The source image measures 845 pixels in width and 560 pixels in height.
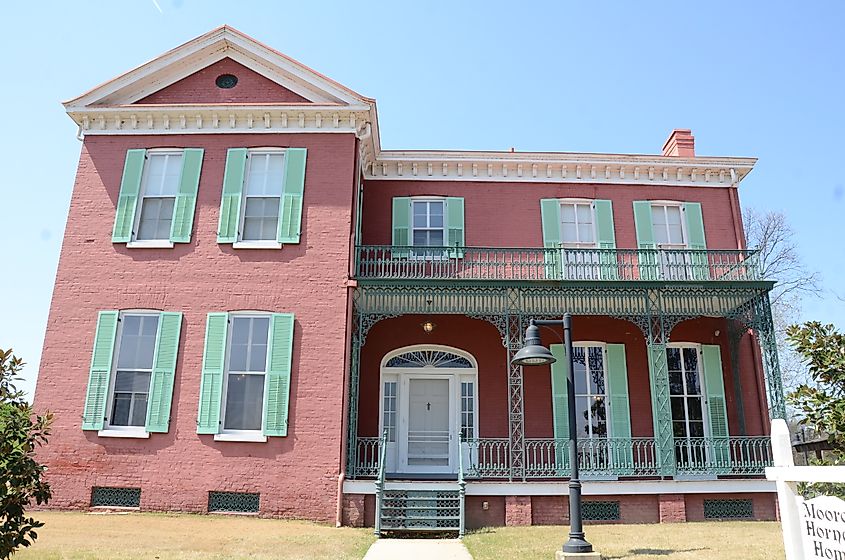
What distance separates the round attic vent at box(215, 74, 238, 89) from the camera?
13.7 metres

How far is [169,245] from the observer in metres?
12.6

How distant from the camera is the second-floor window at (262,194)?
12.8 metres

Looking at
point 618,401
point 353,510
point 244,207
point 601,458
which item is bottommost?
point 353,510

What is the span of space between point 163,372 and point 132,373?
69cm

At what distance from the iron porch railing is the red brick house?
0.35 feet

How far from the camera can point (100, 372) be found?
11.9m

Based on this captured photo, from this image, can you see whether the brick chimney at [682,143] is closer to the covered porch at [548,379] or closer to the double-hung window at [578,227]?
the double-hung window at [578,227]

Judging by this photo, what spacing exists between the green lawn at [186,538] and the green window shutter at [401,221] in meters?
6.44

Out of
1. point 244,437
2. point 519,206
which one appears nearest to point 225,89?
point 519,206

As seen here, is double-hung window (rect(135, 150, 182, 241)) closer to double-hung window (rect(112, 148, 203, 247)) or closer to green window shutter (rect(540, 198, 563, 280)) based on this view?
double-hung window (rect(112, 148, 203, 247))

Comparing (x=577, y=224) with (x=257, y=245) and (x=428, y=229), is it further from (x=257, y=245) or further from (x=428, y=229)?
(x=257, y=245)

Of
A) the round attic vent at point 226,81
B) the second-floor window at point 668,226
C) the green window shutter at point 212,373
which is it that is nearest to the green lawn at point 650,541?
the green window shutter at point 212,373

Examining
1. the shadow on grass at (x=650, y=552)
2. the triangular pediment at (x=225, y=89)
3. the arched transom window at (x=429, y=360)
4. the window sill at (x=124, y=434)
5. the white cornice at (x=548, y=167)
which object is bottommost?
the shadow on grass at (x=650, y=552)

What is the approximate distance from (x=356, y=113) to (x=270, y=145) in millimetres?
1945
